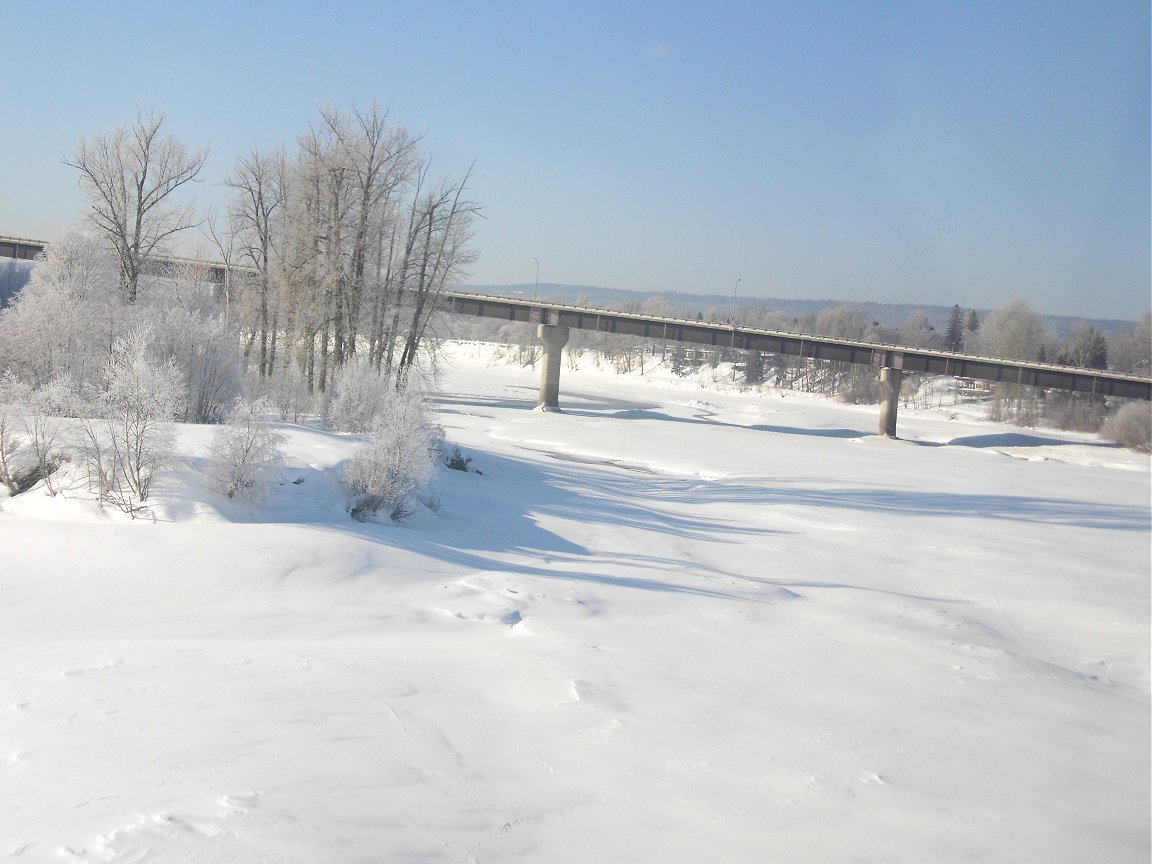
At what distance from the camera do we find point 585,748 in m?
6.84

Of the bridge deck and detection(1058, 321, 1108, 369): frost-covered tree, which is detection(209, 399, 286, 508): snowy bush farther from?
detection(1058, 321, 1108, 369): frost-covered tree

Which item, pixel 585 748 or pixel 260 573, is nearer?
pixel 585 748

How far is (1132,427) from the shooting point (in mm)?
45812

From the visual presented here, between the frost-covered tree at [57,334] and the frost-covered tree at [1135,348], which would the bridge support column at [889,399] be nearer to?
the frost-covered tree at [1135,348]

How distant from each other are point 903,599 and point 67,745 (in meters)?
11.8

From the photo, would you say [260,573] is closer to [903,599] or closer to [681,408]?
[903,599]

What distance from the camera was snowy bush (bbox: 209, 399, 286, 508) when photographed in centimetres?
1431

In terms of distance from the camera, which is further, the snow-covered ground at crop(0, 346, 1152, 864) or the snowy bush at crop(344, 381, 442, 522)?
the snowy bush at crop(344, 381, 442, 522)

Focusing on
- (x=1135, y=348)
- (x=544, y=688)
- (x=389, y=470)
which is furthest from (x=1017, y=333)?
(x=544, y=688)

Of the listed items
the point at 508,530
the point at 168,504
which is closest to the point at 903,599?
the point at 508,530

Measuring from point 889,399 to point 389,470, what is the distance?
146ft

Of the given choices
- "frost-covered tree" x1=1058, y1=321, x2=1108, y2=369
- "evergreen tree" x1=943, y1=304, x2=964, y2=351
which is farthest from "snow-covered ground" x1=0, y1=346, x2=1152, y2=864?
"evergreen tree" x1=943, y1=304, x2=964, y2=351

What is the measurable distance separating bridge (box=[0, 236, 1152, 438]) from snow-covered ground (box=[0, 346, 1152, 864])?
117ft

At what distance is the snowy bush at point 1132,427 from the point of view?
4409cm
